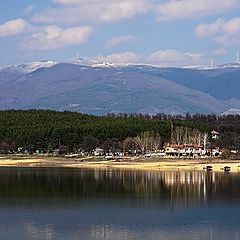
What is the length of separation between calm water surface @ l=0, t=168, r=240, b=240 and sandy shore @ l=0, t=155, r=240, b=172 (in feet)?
48.8

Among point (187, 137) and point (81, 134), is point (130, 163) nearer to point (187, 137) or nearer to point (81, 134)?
point (81, 134)

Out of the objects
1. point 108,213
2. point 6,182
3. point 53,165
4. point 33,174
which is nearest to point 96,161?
point 53,165

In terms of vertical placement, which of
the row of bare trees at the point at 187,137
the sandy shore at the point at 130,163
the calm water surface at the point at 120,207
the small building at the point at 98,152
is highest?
the row of bare trees at the point at 187,137

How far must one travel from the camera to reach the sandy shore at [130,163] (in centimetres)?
8044

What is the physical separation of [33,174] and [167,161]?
2482 cm

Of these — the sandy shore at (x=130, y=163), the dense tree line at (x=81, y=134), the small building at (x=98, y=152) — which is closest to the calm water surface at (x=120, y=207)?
the sandy shore at (x=130, y=163)

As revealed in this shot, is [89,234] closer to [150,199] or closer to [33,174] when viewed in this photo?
[150,199]

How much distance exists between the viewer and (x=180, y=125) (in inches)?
4988

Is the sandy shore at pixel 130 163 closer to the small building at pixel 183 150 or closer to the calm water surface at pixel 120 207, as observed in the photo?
the small building at pixel 183 150

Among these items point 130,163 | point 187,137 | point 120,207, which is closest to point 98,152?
point 187,137

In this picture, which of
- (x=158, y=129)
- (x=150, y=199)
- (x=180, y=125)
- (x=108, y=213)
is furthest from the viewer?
(x=180, y=125)

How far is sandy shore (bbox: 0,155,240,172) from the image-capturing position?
8044 centimetres

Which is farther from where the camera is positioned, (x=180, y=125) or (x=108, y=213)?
(x=180, y=125)

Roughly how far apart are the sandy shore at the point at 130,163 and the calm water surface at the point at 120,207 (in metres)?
14.9
